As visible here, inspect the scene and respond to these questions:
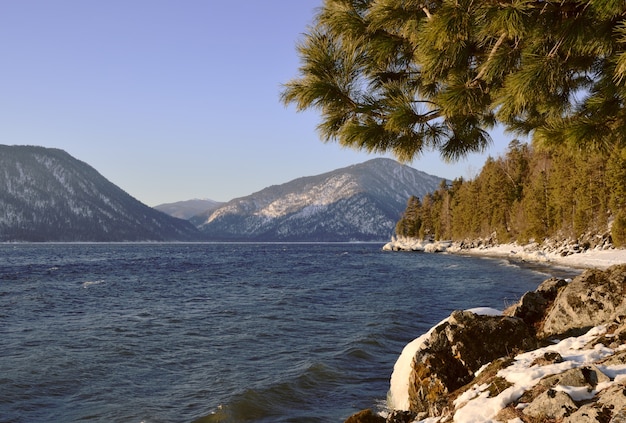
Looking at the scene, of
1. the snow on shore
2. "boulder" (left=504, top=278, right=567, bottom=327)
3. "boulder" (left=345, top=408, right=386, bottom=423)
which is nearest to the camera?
"boulder" (left=345, top=408, right=386, bottom=423)

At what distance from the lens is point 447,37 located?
5.89 m

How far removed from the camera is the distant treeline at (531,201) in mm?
61656

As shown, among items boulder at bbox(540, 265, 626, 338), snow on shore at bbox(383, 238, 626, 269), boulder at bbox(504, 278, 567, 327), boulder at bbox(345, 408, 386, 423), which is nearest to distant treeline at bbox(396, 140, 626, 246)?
snow on shore at bbox(383, 238, 626, 269)

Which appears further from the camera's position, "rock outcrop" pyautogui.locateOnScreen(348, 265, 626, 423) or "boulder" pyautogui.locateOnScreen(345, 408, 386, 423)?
"boulder" pyautogui.locateOnScreen(345, 408, 386, 423)

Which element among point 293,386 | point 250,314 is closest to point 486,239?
point 250,314

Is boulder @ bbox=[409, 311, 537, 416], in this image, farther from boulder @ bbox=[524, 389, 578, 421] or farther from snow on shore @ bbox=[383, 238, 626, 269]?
snow on shore @ bbox=[383, 238, 626, 269]

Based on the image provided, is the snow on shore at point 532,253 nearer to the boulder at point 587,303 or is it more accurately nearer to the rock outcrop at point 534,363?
the boulder at point 587,303

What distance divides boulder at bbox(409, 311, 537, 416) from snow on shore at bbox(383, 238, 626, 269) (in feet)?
121

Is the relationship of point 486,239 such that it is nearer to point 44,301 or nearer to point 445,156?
point 44,301

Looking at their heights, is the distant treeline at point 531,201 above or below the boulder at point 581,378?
above

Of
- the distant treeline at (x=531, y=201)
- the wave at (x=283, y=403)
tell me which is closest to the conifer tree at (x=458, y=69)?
the wave at (x=283, y=403)

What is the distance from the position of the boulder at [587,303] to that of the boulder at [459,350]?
2.15 ft

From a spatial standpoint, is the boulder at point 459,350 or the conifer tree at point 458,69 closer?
the conifer tree at point 458,69

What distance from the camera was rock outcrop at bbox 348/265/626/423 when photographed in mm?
4859
